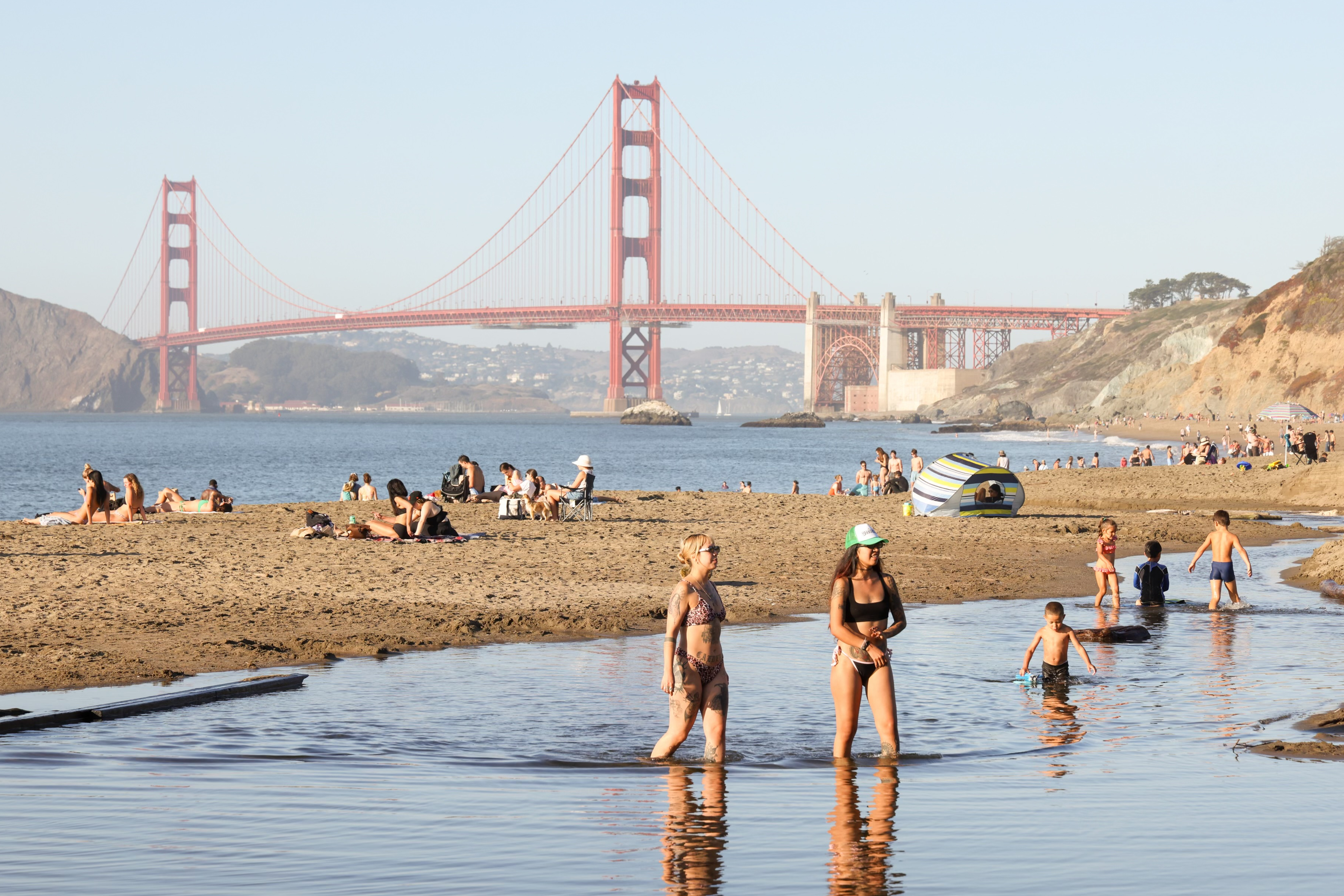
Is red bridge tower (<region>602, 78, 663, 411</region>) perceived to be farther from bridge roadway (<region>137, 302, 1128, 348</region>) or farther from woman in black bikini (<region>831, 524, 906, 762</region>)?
woman in black bikini (<region>831, 524, 906, 762</region>)

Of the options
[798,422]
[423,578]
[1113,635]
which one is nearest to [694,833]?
[1113,635]

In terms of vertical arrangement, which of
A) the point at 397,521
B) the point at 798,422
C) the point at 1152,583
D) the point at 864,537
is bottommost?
the point at 1152,583

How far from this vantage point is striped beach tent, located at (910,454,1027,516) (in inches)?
942

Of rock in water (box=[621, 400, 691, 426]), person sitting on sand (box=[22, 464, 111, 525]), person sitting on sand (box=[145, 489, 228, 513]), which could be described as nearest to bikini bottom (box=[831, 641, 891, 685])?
person sitting on sand (box=[22, 464, 111, 525])

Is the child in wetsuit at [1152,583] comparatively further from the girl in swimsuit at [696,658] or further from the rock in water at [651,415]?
the rock in water at [651,415]

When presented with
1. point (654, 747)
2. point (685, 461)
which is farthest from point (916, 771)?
point (685, 461)

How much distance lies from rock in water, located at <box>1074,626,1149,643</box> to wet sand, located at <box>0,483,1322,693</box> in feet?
8.63

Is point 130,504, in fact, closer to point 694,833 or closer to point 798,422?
point 694,833

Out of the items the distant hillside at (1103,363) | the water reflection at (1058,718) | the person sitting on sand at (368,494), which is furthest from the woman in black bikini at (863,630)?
the distant hillside at (1103,363)

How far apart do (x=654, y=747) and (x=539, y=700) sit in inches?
66.7

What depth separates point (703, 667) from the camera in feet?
24.0

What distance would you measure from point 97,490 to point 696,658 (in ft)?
47.5

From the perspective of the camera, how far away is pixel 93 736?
775cm

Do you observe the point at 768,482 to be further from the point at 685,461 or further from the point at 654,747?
the point at 654,747
